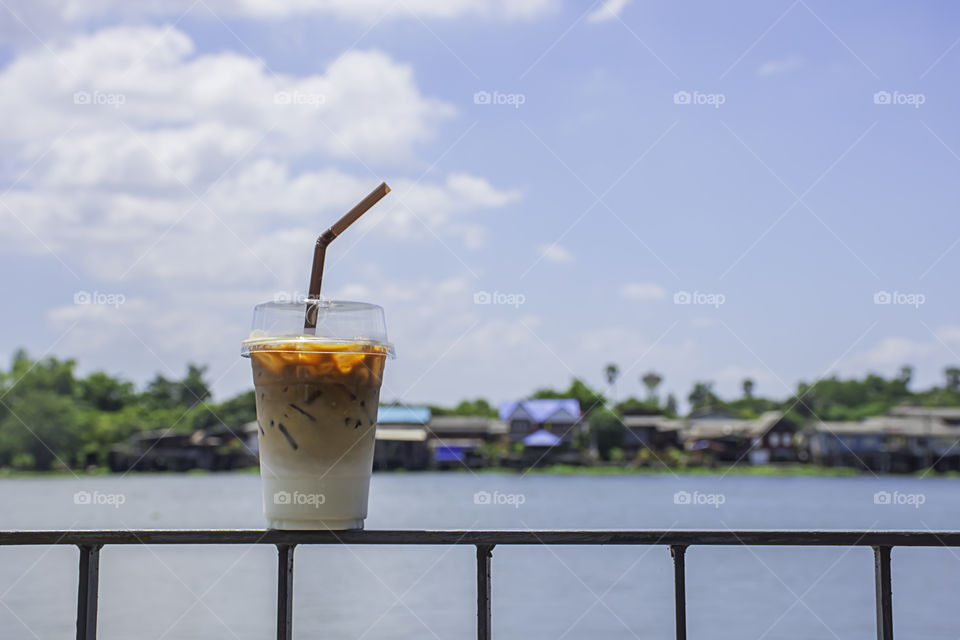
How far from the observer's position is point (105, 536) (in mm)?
1851

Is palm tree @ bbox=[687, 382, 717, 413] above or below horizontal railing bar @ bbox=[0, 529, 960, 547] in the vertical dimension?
above

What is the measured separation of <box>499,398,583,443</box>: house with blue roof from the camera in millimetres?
83438

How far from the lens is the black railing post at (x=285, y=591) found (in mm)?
1866

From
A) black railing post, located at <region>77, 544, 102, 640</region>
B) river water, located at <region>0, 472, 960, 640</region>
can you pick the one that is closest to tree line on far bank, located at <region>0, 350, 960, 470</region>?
river water, located at <region>0, 472, 960, 640</region>

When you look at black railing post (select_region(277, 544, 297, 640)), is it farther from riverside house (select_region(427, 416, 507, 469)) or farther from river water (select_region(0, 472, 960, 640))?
riverside house (select_region(427, 416, 507, 469))

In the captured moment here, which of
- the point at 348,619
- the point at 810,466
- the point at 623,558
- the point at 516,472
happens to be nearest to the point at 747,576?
the point at 623,558

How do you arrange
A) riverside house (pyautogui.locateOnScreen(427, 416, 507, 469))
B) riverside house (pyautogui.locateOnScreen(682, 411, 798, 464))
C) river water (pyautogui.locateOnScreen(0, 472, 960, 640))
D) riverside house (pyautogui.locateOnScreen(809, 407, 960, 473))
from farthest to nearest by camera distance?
1. riverside house (pyautogui.locateOnScreen(682, 411, 798, 464))
2. riverside house (pyautogui.locateOnScreen(809, 407, 960, 473))
3. riverside house (pyautogui.locateOnScreen(427, 416, 507, 469))
4. river water (pyautogui.locateOnScreen(0, 472, 960, 640))

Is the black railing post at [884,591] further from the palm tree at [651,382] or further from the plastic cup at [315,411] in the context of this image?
the palm tree at [651,382]

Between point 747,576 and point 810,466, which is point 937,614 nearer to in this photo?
point 747,576

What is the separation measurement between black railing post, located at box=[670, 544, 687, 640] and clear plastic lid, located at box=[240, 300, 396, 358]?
0.72 meters

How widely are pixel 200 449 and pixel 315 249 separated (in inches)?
3585

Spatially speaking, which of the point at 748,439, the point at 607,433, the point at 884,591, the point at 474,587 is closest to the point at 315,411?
the point at 884,591

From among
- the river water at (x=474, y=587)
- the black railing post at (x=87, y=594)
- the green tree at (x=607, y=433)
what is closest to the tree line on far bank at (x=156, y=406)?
A: the green tree at (x=607, y=433)

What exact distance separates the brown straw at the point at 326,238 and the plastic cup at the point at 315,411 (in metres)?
0.01
